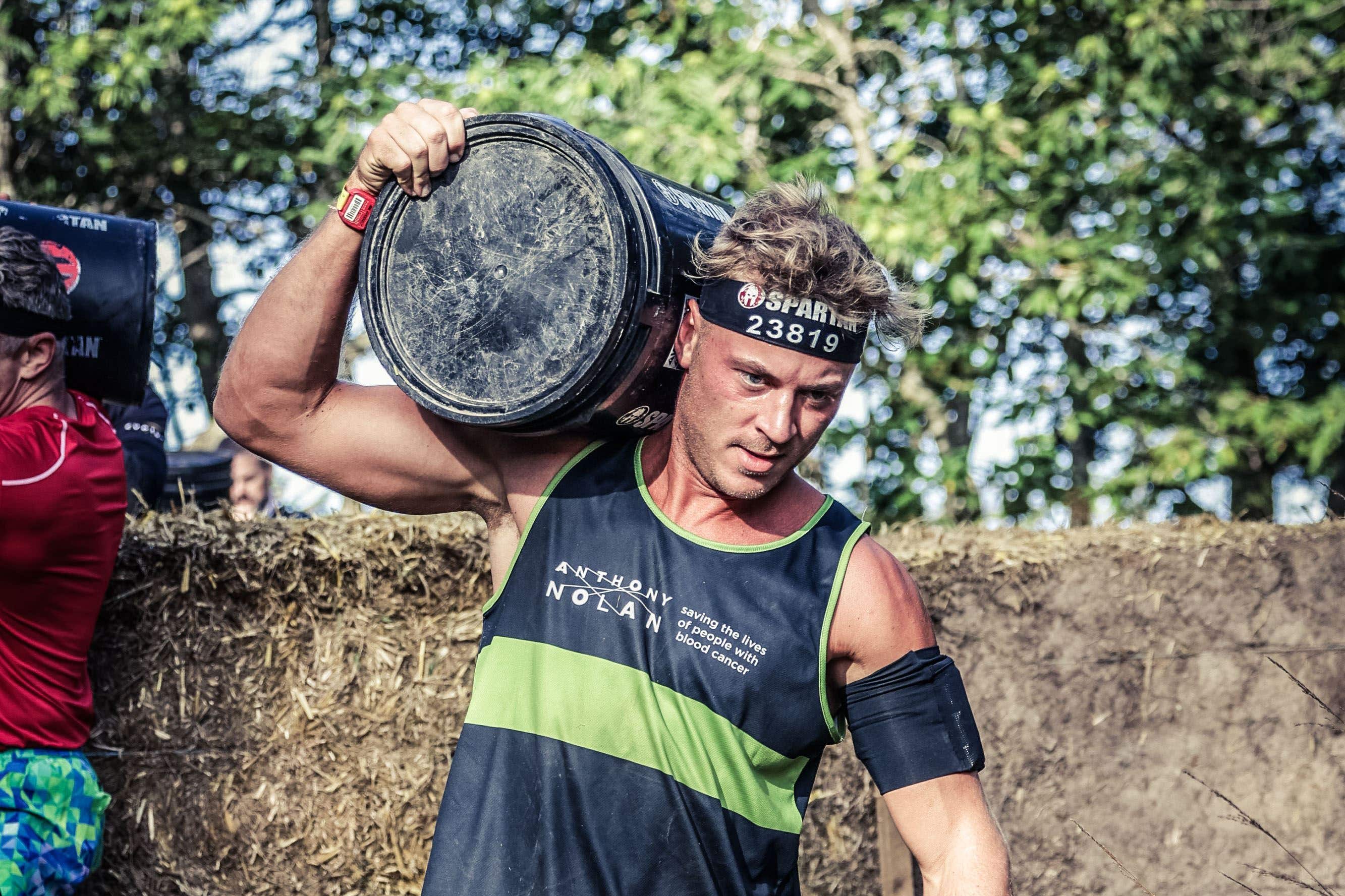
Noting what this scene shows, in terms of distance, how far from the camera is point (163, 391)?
13070 millimetres

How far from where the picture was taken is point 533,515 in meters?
2.43

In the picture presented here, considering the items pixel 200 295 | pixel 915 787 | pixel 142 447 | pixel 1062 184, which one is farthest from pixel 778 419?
pixel 200 295

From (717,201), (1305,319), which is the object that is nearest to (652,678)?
(717,201)

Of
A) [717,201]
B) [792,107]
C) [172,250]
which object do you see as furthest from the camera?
[172,250]

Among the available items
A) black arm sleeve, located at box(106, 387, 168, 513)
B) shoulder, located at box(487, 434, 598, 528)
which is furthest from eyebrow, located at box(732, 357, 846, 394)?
black arm sleeve, located at box(106, 387, 168, 513)

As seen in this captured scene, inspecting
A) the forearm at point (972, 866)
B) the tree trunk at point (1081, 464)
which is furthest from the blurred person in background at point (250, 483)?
the tree trunk at point (1081, 464)

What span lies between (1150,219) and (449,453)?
7.50 metres

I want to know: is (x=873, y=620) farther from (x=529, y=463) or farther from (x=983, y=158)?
(x=983, y=158)

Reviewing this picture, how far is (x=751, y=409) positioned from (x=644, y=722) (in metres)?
0.63

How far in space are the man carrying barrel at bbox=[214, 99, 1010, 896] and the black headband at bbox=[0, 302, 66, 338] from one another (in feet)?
3.55

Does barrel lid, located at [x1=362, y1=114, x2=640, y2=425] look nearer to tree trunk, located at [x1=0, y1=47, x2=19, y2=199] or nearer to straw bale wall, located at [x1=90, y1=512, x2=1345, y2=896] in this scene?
straw bale wall, located at [x1=90, y1=512, x2=1345, y2=896]

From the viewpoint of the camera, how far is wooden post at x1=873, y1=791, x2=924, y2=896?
167 inches

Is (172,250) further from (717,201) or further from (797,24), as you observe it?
(717,201)

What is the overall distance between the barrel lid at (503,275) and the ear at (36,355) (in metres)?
1.35
